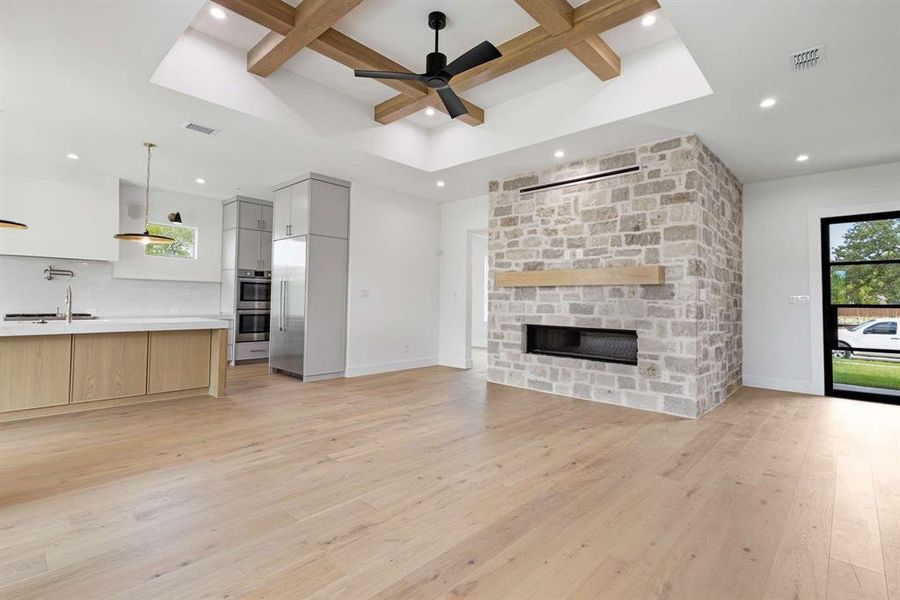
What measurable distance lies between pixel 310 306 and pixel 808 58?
5423mm

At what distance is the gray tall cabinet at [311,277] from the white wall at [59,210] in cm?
227

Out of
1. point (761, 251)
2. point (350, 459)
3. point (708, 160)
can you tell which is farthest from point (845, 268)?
point (350, 459)

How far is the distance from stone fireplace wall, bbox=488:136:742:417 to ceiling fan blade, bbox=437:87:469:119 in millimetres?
1911

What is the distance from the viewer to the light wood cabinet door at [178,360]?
14.3 feet

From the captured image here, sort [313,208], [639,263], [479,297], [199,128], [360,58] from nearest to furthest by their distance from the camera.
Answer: [360,58] → [199,128] → [639,263] → [313,208] → [479,297]

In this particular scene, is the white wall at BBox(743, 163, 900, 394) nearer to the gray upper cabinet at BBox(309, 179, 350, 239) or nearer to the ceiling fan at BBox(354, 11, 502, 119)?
the ceiling fan at BBox(354, 11, 502, 119)

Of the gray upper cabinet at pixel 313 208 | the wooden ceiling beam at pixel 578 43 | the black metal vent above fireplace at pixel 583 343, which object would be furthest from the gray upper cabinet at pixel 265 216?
the wooden ceiling beam at pixel 578 43

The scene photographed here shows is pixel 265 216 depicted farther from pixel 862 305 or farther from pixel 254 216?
pixel 862 305

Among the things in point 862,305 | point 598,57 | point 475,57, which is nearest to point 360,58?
point 475,57

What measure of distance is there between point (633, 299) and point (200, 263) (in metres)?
6.67

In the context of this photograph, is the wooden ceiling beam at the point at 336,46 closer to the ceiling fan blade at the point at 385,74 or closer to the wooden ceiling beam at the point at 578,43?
the ceiling fan blade at the point at 385,74

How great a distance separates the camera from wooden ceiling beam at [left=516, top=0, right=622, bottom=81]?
289 centimetres

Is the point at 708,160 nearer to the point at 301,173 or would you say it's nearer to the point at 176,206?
the point at 301,173

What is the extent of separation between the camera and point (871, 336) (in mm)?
5082
